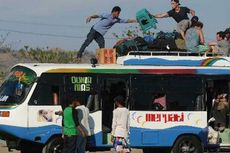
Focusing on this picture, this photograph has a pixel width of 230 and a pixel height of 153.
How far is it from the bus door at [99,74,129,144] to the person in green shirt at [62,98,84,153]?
3.48 ft

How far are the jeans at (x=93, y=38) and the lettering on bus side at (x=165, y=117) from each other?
3.67m

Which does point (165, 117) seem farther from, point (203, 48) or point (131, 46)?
point (203, 48)

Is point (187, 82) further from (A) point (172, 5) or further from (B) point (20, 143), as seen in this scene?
(B) point (20, 143)

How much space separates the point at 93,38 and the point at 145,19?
1667 mm

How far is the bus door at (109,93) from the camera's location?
16.2 metres

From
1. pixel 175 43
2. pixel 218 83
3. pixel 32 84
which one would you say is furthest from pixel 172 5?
pixel 32 84

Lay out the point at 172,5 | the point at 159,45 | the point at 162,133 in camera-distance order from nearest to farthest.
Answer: the point at 162,133
the point at 159,45
the point at 172,5

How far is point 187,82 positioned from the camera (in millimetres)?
16953

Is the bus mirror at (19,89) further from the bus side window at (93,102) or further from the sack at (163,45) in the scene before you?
the sack at (163,45)

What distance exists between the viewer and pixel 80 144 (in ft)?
50.6

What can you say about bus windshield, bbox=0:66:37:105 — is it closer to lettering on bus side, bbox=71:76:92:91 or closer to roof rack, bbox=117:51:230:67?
lettering on bus side, bbox=71:76:92:91

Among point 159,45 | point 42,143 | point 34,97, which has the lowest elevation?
point 42,143

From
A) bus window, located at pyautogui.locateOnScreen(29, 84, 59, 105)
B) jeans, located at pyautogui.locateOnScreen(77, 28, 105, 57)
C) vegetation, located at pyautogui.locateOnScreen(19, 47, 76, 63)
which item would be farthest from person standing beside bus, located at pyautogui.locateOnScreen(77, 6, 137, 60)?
vegetation, located at pyautogui.locateOnScreen(19, 47, 76, 63)

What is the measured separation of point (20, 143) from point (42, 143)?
0.53m
